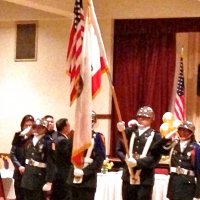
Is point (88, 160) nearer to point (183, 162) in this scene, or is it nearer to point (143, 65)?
point (183, 162)

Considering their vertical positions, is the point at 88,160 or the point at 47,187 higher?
the point at 88,160

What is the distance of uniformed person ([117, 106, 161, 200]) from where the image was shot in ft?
23.5

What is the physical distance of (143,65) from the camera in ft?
39.0

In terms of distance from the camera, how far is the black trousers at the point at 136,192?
285 inches

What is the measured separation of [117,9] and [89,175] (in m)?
5.76

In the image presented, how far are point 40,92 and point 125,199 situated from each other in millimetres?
5558

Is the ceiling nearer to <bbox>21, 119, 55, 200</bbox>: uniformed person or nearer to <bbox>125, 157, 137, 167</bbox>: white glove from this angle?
<bbox>21, 119, 55, 200</bbox>: uniformed person

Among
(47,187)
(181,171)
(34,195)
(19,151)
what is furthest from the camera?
(19,151)

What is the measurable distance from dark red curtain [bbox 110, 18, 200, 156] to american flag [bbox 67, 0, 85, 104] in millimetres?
5265

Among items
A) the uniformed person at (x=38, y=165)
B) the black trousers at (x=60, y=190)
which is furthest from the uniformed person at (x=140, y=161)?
the black trousers at (x=60, y=190)

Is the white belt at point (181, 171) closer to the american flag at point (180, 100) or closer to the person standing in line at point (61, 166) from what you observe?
the person standing in line at point (61, 166)

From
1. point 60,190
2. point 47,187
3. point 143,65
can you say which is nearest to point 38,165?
point 47,187

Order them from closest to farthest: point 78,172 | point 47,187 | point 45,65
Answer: point 78,172 → point 47,187 → point 45,65

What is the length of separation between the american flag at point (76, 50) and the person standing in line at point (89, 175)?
0.85m
